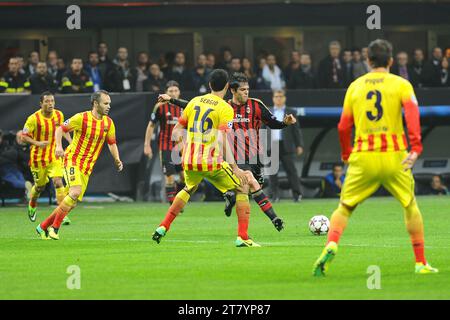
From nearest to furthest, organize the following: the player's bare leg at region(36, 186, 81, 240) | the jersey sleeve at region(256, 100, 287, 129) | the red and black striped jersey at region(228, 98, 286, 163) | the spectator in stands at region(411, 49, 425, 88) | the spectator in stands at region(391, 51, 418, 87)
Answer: the player's bare leg at region(36, 186, 81, 240)
the jersey sleeve at region(256, 100, 287, 129)
the red and black striped jersey at region(228, 98, 286, 163)
the spectator in stands at region(391, 51, 418, 87)
the spectator in stands at region(411, 49, 425, 88)

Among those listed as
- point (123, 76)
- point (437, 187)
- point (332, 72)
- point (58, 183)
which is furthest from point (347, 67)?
point (58, 183)

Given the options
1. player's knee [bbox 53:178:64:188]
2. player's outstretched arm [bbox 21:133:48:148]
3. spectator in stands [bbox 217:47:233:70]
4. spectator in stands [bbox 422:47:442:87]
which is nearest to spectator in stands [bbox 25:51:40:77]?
spectator in stands [bbox 217:47:233:70]

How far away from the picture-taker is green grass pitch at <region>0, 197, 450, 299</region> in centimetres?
1031

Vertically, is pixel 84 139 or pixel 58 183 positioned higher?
pixel 84 139

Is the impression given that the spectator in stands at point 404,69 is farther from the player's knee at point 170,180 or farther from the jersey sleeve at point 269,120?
the jersey sleeve at point 269,120

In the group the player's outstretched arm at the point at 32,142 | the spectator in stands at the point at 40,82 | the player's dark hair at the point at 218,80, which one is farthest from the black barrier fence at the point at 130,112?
the player's dark hair at the point at 218,80

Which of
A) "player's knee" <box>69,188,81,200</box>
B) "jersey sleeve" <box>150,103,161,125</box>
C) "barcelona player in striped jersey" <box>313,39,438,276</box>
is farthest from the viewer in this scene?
"jersey sleeve" <box>150,103,161,125</box>

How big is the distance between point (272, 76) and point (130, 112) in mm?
3337

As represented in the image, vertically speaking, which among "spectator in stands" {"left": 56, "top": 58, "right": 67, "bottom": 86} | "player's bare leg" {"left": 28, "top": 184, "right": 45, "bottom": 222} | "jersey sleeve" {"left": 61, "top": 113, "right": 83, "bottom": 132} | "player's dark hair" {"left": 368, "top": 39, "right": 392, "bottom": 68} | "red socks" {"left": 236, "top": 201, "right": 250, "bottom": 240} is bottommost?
"player's bare leg" {"left": 28, "top": 184, "right": 45, "bottom": 222}

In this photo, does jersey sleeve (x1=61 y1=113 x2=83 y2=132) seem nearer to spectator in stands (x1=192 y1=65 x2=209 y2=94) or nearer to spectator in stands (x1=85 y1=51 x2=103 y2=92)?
spectator in stands (x1=85 y1=51 x2=103 y2=92)

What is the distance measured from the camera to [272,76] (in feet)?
83.9

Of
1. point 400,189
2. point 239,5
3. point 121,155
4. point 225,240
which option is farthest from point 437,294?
point 239,5

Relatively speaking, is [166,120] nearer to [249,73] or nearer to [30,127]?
[30,127]

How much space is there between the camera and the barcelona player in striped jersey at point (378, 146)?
11.1 metres
